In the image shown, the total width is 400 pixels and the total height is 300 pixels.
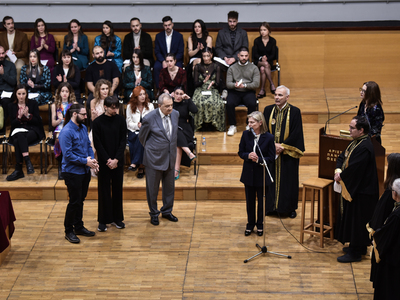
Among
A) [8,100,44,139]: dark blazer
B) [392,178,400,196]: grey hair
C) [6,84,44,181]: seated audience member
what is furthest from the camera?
[8,100,44,139]: dark blazer

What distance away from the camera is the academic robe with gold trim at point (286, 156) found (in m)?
5.46

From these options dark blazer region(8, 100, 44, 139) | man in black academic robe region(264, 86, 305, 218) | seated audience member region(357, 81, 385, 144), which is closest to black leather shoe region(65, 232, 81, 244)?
dark blazer region(8, 100, 44, 139)

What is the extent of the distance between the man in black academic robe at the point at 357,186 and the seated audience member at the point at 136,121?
2664 millimetres

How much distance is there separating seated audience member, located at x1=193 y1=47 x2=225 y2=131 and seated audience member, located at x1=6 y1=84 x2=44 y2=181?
2251 mm

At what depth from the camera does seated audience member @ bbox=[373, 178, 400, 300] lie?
3.62 m

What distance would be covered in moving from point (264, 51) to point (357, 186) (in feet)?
13.4

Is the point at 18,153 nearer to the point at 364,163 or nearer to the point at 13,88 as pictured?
the point at 13,88

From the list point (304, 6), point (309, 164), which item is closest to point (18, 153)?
point (309, 164)

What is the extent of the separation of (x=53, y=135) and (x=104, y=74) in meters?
1.53

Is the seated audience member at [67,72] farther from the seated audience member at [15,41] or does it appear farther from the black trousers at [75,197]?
the black trousers at [75,197]

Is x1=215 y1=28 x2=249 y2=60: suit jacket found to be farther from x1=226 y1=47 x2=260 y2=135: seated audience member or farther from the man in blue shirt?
the man in blue shirt

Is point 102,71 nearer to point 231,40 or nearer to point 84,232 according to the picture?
point 231,40

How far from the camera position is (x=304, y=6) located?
358 inches

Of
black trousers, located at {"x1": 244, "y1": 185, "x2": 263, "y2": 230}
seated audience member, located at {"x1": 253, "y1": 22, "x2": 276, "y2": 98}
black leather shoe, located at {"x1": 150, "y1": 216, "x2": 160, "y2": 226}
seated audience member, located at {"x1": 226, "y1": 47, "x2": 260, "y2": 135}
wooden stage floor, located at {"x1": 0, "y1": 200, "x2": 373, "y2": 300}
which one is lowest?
wooden stage floor, located at {"x1": 0, "y1": 200, "x2": 373, "y2": 300}
